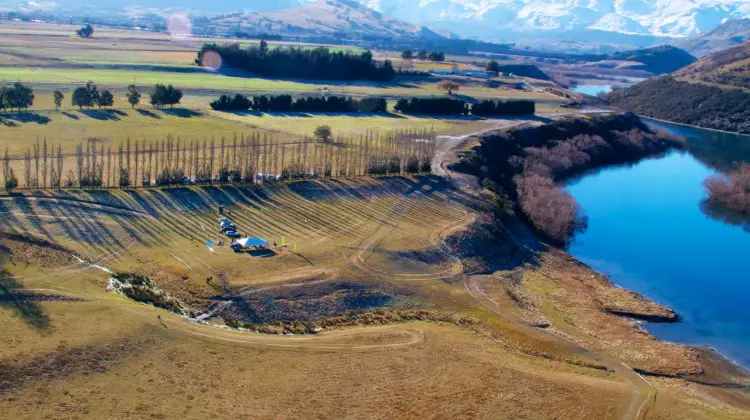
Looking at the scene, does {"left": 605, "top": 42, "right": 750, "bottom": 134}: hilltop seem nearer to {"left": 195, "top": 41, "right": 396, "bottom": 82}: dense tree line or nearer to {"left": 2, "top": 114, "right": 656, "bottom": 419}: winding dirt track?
{"left": 195, "top": 41, "right": 396, "bottom": 82}: dense tree line

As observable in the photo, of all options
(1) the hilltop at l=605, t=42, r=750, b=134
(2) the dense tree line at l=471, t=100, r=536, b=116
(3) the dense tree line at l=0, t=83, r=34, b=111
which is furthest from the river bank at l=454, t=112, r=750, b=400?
(1) the hilltop at l=605, t=42, r=750, b=134

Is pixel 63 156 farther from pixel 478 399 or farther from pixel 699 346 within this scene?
pixel 699 346

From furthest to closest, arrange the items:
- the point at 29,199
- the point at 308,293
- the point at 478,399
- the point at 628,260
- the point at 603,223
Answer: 1. the point at 603,223
2. the point at 628,260
3. the point at 29,199
4. the point at 308,293
5. the point at 478,399

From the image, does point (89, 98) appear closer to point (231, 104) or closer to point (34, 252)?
point (231, 104)

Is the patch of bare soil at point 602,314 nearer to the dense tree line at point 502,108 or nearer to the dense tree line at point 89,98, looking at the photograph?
the dense tree line at point 502,108

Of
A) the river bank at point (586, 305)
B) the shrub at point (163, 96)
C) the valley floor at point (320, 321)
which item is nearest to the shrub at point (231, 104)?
the shrub at point (163, 96)

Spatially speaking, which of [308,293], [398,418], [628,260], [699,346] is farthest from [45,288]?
[628,260]

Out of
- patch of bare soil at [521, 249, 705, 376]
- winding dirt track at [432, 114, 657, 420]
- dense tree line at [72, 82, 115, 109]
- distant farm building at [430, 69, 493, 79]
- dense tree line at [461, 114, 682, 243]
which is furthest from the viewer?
distant farm building at [430, 69, 493, 79]
